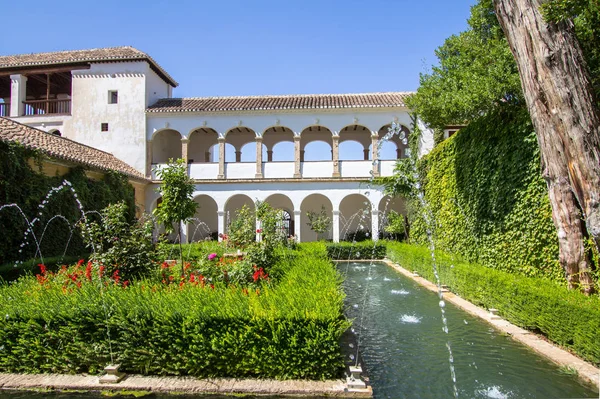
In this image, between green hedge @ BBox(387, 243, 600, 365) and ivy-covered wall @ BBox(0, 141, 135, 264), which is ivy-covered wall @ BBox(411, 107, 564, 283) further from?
ivy-covered wall @ BBox(0, 141, 135, 264)

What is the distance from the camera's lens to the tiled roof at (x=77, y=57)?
19.6m

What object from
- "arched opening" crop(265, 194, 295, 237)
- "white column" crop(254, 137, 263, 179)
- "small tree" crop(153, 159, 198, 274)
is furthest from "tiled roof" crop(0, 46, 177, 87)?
"small tree" crop(153, 159, 198, 274)

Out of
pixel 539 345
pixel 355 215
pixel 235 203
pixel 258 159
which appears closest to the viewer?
pixel 539 345

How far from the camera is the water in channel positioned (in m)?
3.99

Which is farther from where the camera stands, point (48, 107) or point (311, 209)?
point (311, 209)

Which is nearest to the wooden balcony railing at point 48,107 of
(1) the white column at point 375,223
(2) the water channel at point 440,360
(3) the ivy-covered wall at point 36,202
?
(3) the ivy-covered wall at point 36,202

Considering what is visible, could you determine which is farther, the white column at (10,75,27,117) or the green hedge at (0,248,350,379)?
the white column at (10,75,27,117)

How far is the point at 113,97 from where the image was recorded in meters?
20.7

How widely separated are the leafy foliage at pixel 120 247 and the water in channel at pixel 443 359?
11.6ft

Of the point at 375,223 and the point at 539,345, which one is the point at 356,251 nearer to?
the point at 375,223

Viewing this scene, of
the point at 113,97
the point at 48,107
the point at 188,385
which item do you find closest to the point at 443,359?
the point at 188,385

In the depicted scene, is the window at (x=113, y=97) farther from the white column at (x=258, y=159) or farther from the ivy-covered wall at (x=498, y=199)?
the ivy-covered wall at (x=498, y=199)

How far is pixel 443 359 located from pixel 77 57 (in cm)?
2190

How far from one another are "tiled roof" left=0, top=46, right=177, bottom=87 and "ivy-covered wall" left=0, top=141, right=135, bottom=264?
8730 mm
